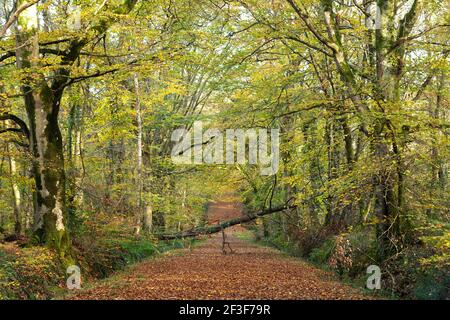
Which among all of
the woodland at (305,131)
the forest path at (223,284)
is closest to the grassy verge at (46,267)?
the woodland at (305,131)

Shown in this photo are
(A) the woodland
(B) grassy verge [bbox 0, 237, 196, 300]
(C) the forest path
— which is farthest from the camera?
(A) the woodland

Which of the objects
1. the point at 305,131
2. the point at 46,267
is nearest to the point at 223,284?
the point at 46,267

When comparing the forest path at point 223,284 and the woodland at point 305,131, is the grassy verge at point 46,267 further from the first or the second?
the forest path at point 223,284

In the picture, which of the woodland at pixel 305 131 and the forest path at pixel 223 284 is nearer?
the forest path at pixel 223 284

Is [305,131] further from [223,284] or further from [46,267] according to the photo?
[46,267]

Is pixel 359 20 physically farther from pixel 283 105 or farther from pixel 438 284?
pixel 438 284

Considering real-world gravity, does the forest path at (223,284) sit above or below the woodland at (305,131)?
below

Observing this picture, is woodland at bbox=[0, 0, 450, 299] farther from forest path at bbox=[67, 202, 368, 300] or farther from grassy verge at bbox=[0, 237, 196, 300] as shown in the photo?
forest path at bbox=[67, 202, 368, 300]

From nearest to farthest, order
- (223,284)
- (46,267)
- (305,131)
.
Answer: (46,267), (223,284), (305,131)

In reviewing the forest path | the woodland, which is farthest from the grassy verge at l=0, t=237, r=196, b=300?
the forest path

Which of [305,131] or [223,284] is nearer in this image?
[223,284]

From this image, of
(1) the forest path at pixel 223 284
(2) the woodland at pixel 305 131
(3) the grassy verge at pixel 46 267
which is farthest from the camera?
(2) the woodland at pixel 305 131
